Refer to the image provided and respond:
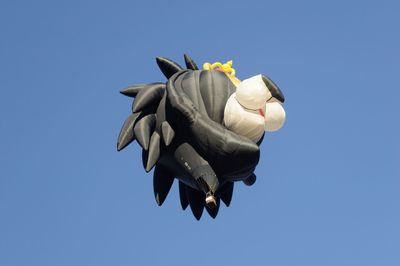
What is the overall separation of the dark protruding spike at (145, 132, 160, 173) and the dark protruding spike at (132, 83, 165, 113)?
27.4 inches

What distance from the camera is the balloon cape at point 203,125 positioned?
72.4ft

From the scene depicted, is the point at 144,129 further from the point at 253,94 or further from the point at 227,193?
the point at 227,193

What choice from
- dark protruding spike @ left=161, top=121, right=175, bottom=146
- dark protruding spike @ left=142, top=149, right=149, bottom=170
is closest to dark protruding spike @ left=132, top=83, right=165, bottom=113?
dark protruding spike @ left=161, top=121, right=175, bottom=146

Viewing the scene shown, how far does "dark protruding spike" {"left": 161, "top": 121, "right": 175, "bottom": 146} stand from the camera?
22.4m

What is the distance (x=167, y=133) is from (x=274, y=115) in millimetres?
2215

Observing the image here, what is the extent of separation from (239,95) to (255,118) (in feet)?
1.86

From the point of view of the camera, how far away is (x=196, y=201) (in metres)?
24.0

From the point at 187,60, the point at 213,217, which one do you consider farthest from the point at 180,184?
the point at 187,60

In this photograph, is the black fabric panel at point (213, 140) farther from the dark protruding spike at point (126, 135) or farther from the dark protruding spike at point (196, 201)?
the dark protruding spike at point (196, 201)

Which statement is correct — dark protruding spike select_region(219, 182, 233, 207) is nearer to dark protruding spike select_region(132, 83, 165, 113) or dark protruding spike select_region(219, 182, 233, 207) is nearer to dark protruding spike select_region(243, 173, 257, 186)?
dark protruding spike select_region(243, 173, 257, 186)

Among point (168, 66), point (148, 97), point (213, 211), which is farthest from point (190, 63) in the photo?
point (213, 211)

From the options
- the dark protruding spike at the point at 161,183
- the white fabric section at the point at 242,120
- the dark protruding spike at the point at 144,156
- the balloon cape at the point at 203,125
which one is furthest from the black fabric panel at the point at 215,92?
the dark protruding spike at the point at 161,183

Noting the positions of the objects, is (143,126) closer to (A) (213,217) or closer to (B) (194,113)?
(B) (194,113)

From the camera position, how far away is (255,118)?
22.3 meters
